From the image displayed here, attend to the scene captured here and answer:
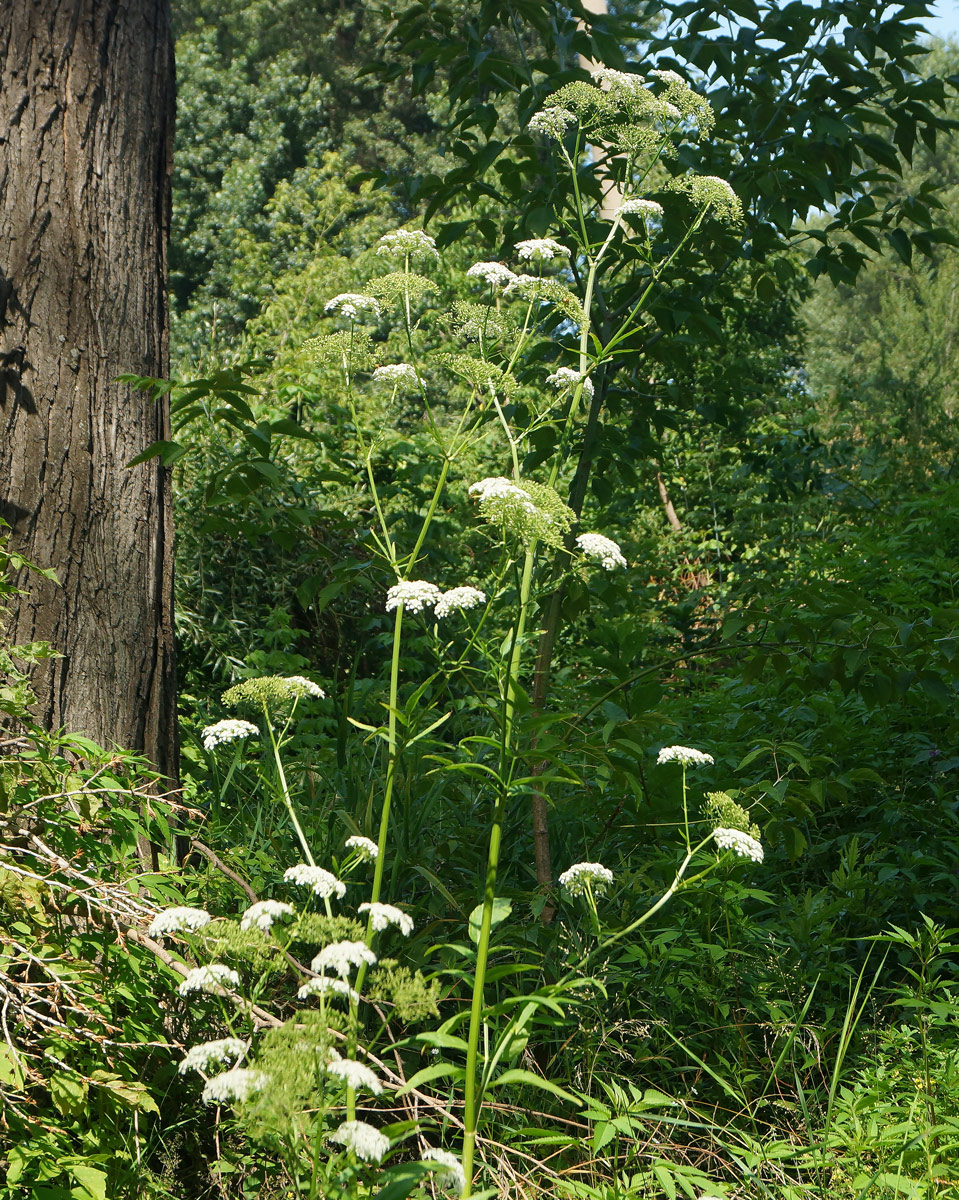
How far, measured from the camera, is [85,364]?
8.27 feet

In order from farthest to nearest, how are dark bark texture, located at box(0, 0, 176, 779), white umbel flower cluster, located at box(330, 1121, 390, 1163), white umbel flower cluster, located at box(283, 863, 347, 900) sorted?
1. dark bark texture, located at box(0, 0, 176, 779)
2. white umbel flower cluster, located at box(283, 863, 347, 900)
3. white umbel flower cluster, located at box(330, 1121, 390, 1163)

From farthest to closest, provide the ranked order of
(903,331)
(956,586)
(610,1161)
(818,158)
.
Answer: (903,331) < (956,586) < (818,158) < (610,1161)

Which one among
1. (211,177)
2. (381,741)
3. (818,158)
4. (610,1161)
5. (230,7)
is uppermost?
(230,7)

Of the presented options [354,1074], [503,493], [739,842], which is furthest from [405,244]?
[354,1074]

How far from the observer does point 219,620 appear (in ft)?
16.2

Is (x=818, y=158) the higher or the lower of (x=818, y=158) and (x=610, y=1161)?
the higher

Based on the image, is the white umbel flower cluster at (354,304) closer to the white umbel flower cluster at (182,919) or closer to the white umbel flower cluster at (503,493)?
the white umbel flower cluster at (503,493)

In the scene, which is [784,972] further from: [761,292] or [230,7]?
[230,7]

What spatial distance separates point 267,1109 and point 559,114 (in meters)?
2.30

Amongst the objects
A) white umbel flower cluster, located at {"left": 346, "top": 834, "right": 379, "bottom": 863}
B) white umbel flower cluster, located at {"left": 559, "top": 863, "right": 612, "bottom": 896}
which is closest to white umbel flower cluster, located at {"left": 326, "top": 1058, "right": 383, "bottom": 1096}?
white umbel flower cluster, located at {"left": 346, "top": 834, "right": 379, "bottom": 863}

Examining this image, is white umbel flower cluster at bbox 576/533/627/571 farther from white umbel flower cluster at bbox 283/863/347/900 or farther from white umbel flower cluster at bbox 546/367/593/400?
white umbel flower cluster at bbox 283/863/347/900

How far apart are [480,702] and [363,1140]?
113 centimetres

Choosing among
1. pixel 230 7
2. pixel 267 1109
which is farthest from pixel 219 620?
pixel 230 7

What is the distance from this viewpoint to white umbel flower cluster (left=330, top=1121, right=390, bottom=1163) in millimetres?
→ 1285
